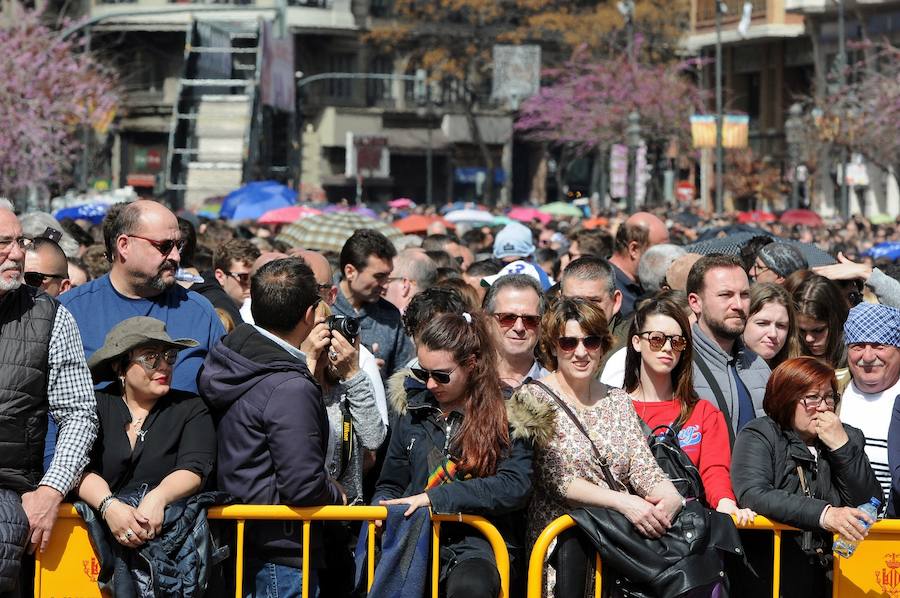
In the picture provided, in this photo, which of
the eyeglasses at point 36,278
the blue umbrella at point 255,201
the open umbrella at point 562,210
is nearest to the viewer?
the eyeglasses at point 36,278

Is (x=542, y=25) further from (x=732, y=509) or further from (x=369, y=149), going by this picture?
(x=732, y=509)

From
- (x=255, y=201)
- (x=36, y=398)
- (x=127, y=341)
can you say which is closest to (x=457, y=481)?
(x=127, y=341)

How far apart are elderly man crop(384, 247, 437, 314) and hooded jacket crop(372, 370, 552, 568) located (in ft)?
12.1

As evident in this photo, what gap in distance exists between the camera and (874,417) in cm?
673

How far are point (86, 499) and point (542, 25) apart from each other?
2291 inches

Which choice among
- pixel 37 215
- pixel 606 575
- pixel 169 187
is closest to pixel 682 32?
pixel 169 187

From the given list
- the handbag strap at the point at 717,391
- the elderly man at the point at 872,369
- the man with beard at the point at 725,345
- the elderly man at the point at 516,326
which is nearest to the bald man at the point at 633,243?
the man with beard at the point at 725,345

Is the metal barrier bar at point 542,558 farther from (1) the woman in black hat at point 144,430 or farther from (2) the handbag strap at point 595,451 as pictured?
(1) the woman in black hat at point 144,430

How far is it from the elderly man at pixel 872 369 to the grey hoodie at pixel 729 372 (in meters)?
0.44

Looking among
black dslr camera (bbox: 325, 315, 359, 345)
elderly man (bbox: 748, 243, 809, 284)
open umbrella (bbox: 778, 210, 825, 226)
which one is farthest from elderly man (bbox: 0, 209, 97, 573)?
open umbrella (bbox: 778, 210, 825, 226)

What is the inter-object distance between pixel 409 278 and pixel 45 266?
282 cm

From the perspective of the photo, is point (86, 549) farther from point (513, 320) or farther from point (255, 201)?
point (255, 201)

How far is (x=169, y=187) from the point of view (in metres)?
36.5

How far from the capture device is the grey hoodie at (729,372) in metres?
7.04
